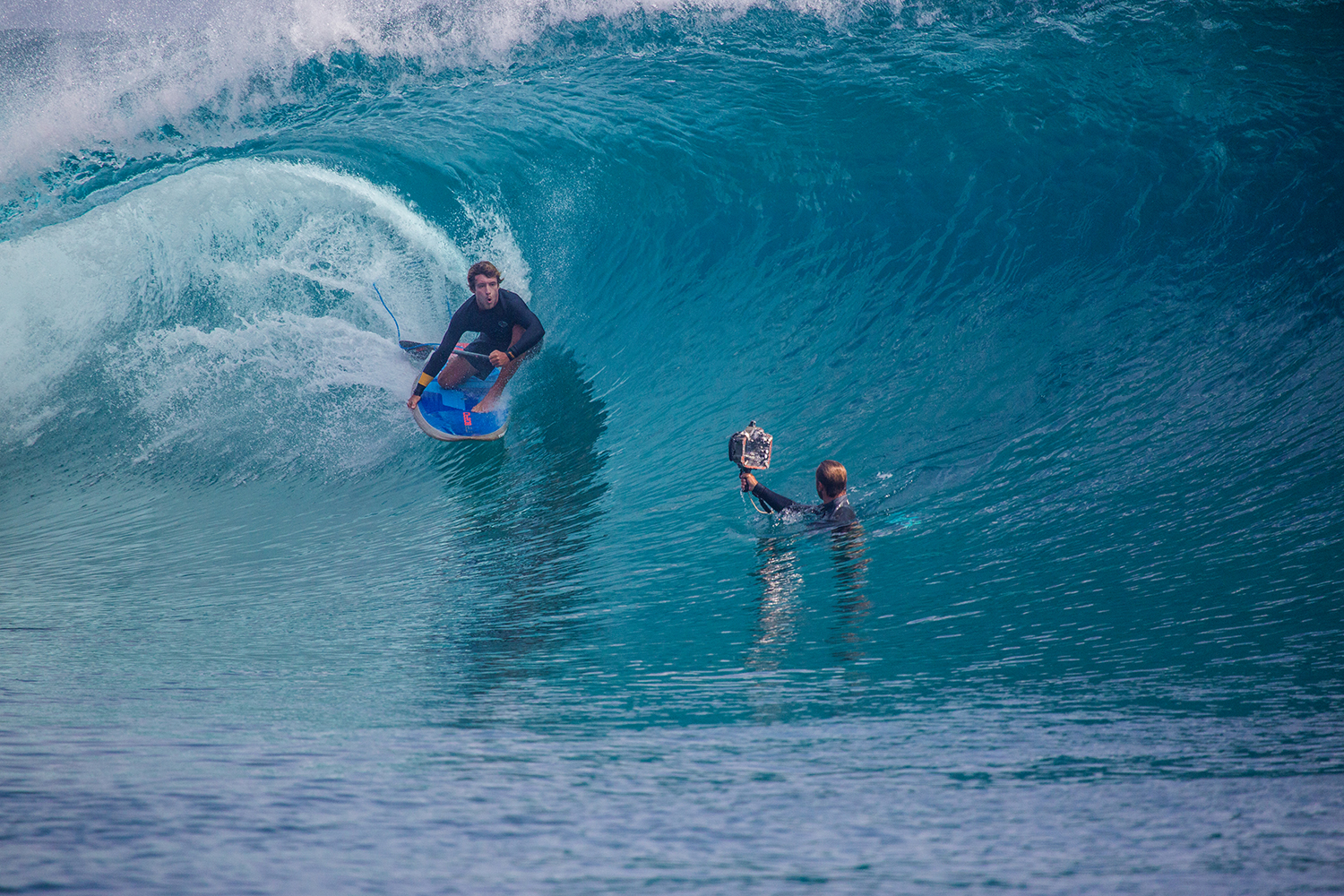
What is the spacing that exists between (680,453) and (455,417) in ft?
7.47

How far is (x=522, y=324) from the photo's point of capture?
7.34m

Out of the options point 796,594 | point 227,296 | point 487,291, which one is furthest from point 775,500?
point 227,296

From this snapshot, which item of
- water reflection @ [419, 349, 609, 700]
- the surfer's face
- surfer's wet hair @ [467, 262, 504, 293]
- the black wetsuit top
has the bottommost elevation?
water reflection @ [419, 349, 609, 700]

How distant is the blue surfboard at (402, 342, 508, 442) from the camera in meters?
7.58

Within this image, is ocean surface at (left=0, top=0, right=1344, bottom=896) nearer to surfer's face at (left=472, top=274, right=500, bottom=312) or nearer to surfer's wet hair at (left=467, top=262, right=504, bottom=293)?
surfer's face at (left=472, top=274, right=500, bottom=312)

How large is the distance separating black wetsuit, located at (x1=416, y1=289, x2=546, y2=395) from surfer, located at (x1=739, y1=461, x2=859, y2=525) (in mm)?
2915

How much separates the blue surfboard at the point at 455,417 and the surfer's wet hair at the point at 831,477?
359cm

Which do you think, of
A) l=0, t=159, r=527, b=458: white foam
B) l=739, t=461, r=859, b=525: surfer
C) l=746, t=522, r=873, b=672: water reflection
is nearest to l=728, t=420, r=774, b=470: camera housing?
l=739, t=461, r=859, b=525: surfer

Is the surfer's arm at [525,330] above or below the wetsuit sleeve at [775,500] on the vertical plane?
above

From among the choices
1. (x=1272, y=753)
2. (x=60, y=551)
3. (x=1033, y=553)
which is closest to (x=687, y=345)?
(x=1033, y=553)

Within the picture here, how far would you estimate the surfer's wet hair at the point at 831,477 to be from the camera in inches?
190

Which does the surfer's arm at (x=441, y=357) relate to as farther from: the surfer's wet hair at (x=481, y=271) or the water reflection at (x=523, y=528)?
the water reflection at (x=523, y=528)

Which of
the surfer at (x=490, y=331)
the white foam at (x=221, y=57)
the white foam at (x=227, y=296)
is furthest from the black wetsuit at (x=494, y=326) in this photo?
the white foam at (x=221, y=57)

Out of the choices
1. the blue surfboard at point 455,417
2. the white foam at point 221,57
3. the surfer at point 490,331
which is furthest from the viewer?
the white foam at point 221,57
